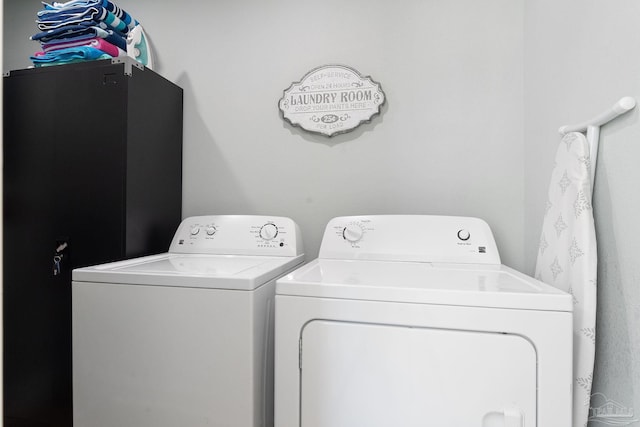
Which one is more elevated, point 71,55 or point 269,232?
point 71,55

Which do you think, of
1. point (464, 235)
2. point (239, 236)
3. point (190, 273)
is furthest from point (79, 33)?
point (464, 235)

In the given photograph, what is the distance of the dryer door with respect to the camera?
86cm

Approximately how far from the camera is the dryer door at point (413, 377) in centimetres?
86

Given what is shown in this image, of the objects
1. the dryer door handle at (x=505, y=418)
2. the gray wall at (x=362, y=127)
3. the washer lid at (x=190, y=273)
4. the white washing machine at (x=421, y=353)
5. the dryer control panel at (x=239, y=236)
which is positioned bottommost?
the dryer door handle at (x=505, y=418)

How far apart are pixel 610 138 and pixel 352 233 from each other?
2.97 feet

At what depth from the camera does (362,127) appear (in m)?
1.74

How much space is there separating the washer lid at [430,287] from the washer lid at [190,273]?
0.38ft

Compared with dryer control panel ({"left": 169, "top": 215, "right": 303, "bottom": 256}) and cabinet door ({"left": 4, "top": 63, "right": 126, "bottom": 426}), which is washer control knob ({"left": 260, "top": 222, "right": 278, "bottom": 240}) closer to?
dryer control panel ({"left": 169, "top": 215, "right": 303, "bottom": 256})

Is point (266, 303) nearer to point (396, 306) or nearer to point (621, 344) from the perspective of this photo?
point (396, 306)

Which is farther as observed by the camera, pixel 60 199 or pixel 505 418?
pixel 60 199

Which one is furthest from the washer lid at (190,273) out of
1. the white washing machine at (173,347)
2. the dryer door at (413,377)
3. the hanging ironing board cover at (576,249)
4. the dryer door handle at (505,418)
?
the hanging ironing board cover at (576,249)

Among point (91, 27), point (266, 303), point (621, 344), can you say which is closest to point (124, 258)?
point (266, 303)

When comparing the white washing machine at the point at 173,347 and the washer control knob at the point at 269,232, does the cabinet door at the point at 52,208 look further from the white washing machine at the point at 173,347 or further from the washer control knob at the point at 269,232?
the washer control knob at the point at 269,232

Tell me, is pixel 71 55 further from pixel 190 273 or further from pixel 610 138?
pixel 610 138
